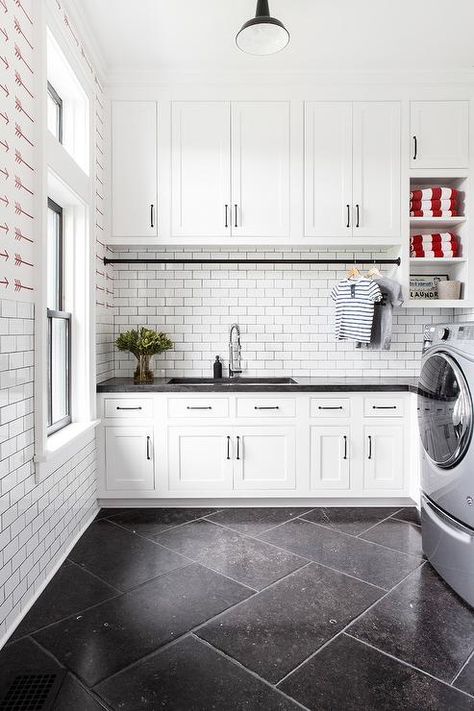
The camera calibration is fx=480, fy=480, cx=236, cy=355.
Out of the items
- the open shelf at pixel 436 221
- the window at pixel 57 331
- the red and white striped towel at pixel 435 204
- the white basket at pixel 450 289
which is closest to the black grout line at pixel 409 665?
the window at pixel 57 331

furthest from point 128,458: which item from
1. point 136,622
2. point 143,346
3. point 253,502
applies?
point 136,622

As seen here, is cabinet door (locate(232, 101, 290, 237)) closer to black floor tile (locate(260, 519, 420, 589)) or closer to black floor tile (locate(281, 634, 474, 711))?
black floor tile (locate(260, 519, 420, 589))

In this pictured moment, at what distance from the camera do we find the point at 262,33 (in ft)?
7.70

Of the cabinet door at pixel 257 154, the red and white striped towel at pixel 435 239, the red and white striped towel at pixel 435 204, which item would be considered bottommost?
the red and white striped towel at pixel 435 239

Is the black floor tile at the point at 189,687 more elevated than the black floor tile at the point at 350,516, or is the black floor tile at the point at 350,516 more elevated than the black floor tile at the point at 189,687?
the black floor tile at the point at 350,516

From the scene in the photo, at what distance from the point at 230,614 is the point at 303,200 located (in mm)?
2577

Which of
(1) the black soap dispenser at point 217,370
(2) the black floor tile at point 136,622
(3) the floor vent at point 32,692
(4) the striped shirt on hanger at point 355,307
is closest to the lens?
(3) the floor vent at point 32,692

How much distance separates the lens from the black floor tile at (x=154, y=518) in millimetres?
2830

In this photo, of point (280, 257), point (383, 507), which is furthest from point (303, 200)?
point (383, 507)

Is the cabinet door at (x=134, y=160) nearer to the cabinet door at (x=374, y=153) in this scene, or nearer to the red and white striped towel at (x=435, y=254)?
the cabinet door at (x=374, y=153)

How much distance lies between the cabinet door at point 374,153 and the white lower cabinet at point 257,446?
1388 millimetres

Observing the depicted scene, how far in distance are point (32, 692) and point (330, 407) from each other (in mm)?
2166

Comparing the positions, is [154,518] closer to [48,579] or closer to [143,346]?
[48,579]

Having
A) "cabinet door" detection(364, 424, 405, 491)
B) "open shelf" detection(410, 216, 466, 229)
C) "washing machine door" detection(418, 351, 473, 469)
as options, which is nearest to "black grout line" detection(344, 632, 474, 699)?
"washing machine door" detection(418, 351, 473, 469)
